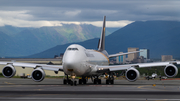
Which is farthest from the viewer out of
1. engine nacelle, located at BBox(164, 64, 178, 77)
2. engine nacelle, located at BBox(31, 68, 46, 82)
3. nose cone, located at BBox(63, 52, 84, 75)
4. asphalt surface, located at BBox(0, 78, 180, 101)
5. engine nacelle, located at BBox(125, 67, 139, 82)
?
engine nacelle, located at BBox(125, 67, 139, 82)

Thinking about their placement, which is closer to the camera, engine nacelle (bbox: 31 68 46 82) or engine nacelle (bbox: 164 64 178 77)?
engine nacelle (bbox: 164 64 178 77)

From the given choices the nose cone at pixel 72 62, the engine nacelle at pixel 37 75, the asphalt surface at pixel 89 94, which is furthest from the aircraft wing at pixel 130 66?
the engine nacelle at pixel 37 75

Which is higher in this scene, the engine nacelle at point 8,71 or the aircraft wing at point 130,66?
the aircraft wing at point 130,66

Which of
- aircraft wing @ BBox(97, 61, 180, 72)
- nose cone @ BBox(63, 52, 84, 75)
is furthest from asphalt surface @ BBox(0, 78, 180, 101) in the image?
aircraft wing @ BBox(97, 61, 180, 72)

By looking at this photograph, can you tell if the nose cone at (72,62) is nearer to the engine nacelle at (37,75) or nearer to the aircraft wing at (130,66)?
the engine nacelle at (37,75)

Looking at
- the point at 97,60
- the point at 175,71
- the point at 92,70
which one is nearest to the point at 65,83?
the point at 92,70

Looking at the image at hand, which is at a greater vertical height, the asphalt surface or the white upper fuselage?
the white upper fuselage

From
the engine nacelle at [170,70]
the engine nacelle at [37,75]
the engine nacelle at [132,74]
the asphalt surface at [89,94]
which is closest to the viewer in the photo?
the asphalt surface at [89,94]

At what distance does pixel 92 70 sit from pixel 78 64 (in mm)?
7659

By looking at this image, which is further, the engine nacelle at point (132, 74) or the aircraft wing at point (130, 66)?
the aircraft wing at point (130, 66)

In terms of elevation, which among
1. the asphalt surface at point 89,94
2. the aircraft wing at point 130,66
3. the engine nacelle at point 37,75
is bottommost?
the asphalt surface at point 89,94

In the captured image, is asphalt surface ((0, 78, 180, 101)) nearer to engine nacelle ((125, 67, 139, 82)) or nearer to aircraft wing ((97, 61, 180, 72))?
engine nacelle ((125, 67, 139, 82))

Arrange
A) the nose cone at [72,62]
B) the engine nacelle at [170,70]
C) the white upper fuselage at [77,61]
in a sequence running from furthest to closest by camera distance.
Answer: the engine nacelle at [170,70]
the white upper fuselage at [77,61]
the nose cone at [72,62]

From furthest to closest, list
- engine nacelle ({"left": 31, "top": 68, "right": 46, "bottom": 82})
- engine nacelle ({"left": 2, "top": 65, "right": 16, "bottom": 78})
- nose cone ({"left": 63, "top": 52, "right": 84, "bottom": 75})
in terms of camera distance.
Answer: engine nacelle ({"left": 2, "top": 65, "right": 16, "bottom": 78}) → engine nacelle ({"left": 31, "top": 68, "right": 46, "bottom": 82}) → nose cone ({"left": 63, "top": 52, "right": 84, "bottom": 75})
